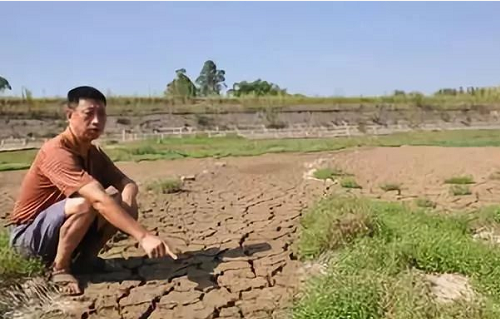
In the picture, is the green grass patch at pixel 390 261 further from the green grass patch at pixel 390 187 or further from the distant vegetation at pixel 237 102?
the distant vegetation at pixel 237 102

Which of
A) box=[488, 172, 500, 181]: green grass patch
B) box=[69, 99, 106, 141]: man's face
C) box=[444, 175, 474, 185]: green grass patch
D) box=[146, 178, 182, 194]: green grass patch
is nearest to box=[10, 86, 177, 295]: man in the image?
box=[69, 99, 106, 141]: man's face

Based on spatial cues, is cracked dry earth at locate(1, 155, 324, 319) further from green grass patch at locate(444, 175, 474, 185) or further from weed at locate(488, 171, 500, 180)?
weed at locate(488, 171, 500, 180)

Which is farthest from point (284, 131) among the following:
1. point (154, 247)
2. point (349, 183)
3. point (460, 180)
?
point (154, 247)

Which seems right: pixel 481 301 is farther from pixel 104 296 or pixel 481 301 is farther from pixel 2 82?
pixel 2 82

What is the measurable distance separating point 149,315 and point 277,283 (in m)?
0.81

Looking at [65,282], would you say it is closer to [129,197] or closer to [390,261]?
[129,197]

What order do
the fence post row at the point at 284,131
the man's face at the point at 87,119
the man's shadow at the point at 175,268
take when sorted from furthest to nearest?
the fence post row at the point at 284,131 → the man's shadow at the point at 175,268 → the man's face at the point at 87,119

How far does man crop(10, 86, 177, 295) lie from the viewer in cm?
329

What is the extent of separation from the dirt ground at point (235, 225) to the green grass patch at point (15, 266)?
0.30m

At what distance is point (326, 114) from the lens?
83.6 feet

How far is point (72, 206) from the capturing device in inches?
130

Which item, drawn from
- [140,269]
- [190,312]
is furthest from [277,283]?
[140,269]

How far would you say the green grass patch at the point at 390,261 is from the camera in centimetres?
280

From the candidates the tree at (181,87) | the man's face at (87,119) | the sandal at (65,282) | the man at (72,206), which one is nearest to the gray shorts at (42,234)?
the man at (72,206)
